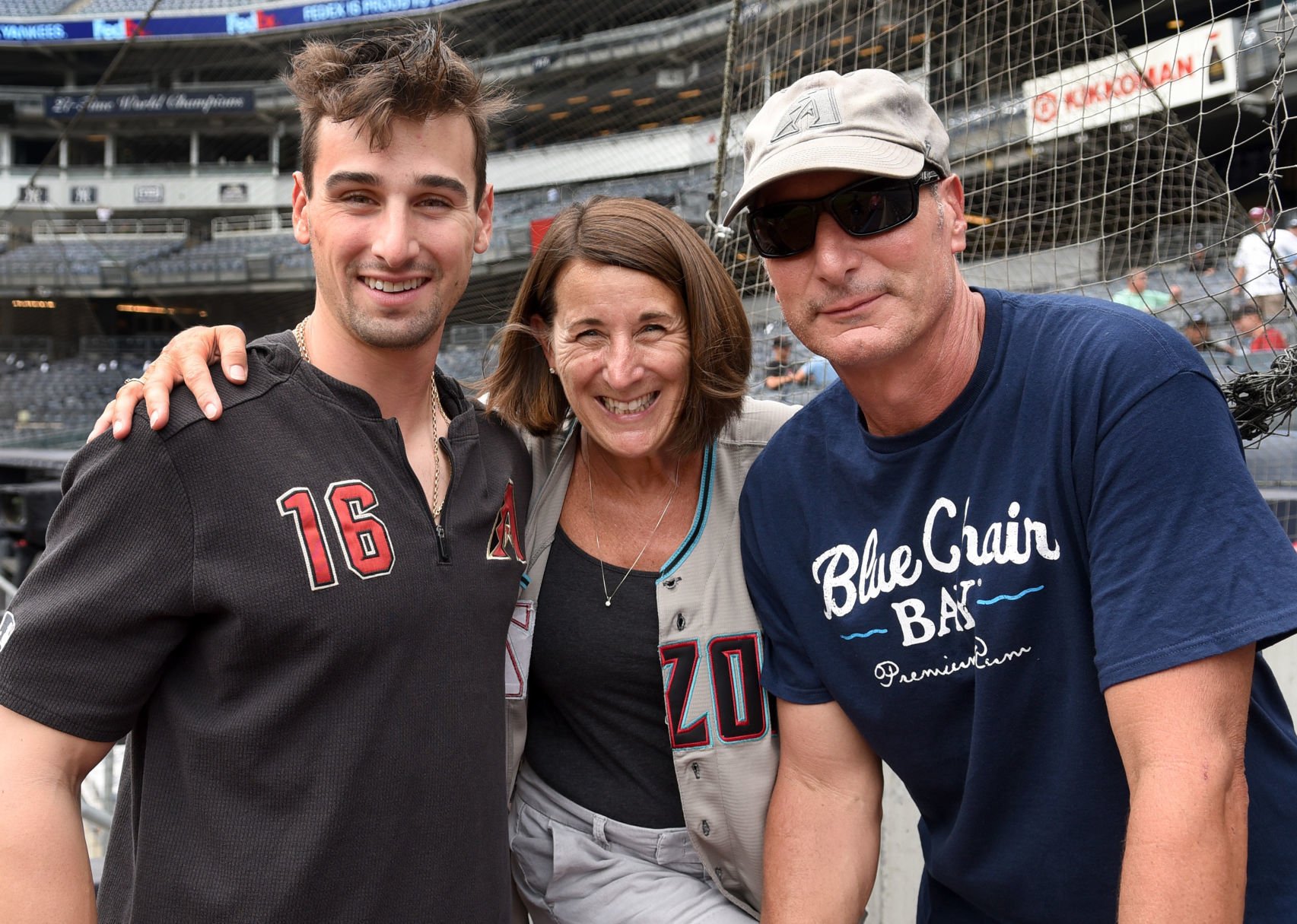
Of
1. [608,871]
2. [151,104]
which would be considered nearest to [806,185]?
[608,871]

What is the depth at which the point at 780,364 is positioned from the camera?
5.21 metres

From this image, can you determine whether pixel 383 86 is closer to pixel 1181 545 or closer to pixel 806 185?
pixel 806 185

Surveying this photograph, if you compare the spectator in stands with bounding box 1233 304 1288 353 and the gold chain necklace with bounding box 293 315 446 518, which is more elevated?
the spectator in stands with bounding box 1233 304 1288 353

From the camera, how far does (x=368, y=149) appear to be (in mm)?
1724

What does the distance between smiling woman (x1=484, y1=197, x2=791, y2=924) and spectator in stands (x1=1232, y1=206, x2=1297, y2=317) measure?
1334mm

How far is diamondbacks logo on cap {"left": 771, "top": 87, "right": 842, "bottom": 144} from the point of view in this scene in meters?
1.61

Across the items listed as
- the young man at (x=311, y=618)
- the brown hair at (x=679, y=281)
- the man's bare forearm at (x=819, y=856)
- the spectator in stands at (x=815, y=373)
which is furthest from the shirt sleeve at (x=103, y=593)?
the spectator in stands at (x=815, y=373)

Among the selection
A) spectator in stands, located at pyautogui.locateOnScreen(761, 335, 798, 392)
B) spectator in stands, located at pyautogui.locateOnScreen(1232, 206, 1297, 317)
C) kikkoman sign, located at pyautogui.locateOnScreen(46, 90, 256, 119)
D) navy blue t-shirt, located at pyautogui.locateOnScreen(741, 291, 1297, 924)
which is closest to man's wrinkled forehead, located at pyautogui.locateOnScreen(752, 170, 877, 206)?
navy blue t-shirt, located at pyautogui.locateOnScreen(741, 291, 1297, 924)

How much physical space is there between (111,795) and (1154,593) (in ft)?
13.9

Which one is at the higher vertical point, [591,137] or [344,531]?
[591,137]

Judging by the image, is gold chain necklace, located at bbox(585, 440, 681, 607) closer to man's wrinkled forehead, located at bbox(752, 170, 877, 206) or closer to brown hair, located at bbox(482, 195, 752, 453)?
brown hair, located at bbox(482, 195, 752, 453)

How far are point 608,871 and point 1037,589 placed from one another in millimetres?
1061

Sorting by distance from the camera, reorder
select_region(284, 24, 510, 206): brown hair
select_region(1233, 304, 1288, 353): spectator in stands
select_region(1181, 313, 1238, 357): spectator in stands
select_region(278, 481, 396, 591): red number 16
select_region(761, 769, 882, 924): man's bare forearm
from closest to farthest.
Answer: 1. select_region(278, 481, 396, 591): red number 16
2. select_region(284, 24, 510, 206): brown hair
3. select_region(761, 769, 882, 924): man's bare forearm
4. select_region(1233, 304, 1288, 353): spectator in stands
5. select_region(1181, 313, 1238, 357): spectator in stands

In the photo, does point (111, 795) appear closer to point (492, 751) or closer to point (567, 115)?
point (492, 751)
